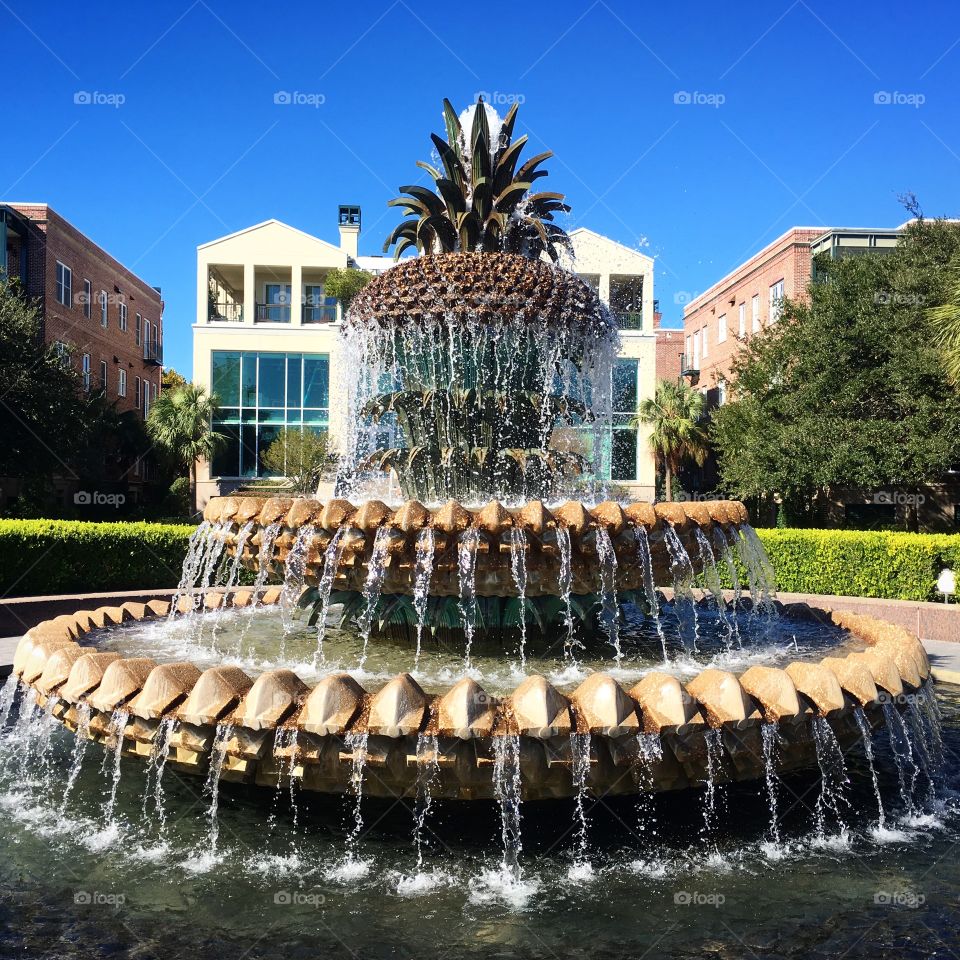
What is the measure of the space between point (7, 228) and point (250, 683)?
3327 centimetres

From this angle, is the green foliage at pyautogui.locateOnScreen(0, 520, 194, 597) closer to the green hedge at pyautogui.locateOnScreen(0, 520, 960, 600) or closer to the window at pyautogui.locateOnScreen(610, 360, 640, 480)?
the green hedge at pyautogui.locateOnScreen(0, 520, 960, 600)

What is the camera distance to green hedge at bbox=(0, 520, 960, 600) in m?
13.2

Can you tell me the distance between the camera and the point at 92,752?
20.8ft

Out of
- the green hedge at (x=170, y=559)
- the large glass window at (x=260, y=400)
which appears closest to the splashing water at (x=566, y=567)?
the green hedge at (x=170, y=559)

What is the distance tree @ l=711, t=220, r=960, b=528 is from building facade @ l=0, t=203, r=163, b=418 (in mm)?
24309

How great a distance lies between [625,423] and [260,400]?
674 inches

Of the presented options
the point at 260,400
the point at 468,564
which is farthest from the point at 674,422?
the point at 468,564

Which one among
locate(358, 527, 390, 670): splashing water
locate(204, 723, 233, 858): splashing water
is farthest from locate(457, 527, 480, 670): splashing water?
locate(204, 723, 233, 858): splashing water

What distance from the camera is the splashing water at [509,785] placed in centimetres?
409

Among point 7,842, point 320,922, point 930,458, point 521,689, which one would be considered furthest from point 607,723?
point 930,458

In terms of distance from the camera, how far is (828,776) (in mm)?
5008

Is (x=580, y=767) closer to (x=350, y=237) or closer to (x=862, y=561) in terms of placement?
(x=862, y=561)

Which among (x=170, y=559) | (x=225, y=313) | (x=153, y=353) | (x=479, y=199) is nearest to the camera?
(x=479, y=199)

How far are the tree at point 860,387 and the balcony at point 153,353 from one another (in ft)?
116
